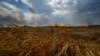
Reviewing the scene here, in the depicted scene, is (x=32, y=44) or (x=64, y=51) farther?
(x=32, y=44)

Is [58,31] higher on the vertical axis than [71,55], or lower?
higher

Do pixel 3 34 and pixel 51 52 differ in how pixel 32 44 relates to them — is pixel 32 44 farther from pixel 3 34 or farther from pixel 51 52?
pixel 3 34

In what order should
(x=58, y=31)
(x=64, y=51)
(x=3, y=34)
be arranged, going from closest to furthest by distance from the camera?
(x=64, y=51)
(x=58, y=31)
(x=3, y=34)

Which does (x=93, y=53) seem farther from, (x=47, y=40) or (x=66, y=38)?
(x=47, y=40)

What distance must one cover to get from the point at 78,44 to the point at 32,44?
0.68m

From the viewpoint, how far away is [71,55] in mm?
3453

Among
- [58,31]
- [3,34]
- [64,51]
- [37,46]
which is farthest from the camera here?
[3,34]

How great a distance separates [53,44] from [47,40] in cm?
20

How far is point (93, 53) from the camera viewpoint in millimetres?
3619

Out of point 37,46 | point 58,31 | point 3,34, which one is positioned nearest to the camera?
point 37,46

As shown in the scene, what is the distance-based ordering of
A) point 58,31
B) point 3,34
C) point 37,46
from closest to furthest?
point 37,46
point 58,31
point 3,34

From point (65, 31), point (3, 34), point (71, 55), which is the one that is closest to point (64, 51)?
point (71, 55)

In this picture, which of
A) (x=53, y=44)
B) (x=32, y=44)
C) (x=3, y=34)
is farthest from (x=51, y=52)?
(x=3, y=34)

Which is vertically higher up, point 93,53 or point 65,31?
point 65,31
